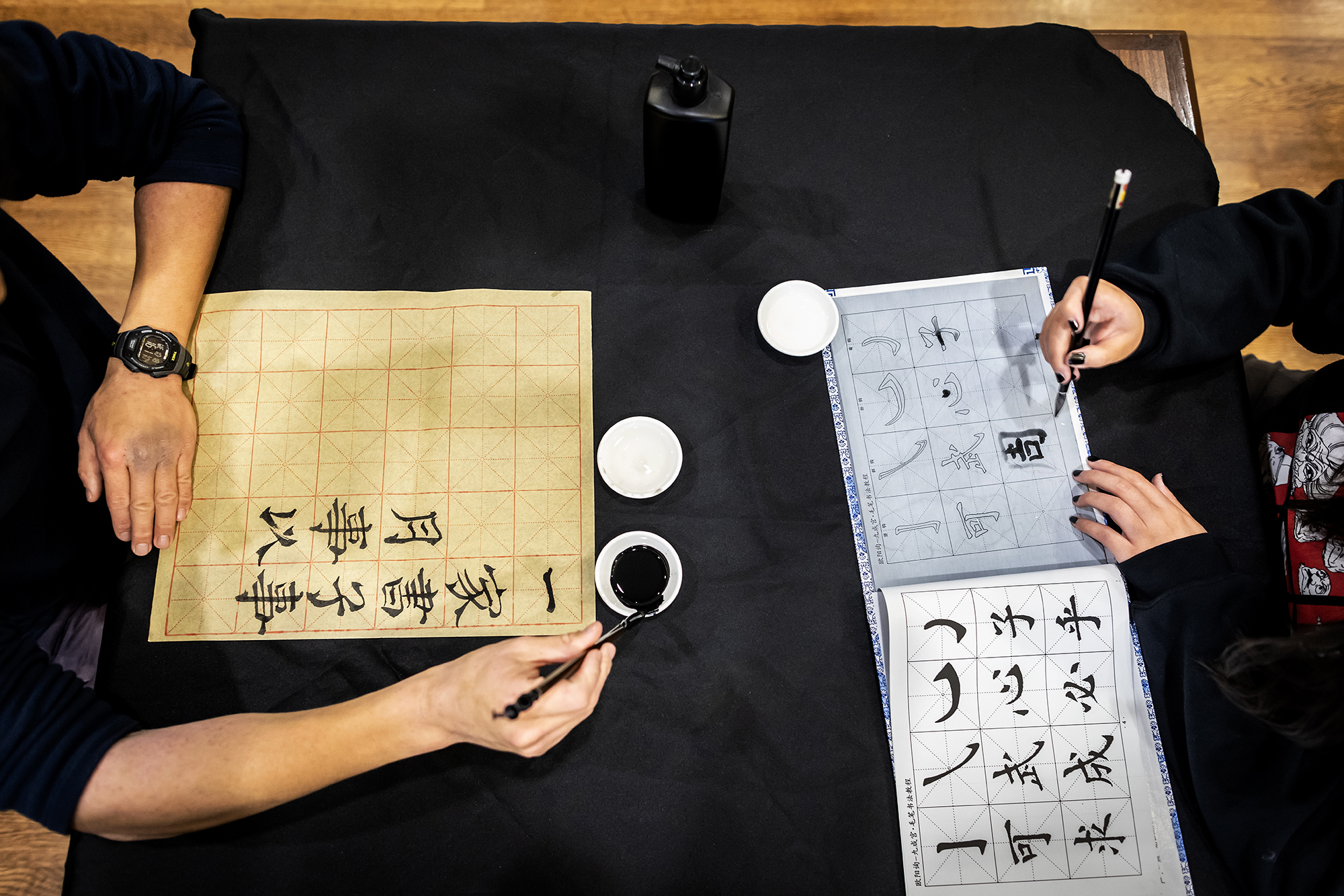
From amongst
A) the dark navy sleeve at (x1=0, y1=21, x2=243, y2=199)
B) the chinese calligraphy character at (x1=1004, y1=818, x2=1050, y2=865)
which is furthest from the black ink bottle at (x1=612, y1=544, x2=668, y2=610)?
the dark navy sleeve at (x1=0, y1=21, x2=243, y2=199)

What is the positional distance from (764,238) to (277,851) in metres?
0.93

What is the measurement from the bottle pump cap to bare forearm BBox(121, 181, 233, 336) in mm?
616

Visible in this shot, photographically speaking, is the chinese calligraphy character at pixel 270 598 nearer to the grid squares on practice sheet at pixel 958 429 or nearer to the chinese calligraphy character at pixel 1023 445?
the grid squares on practice sheet at pixel 958 429

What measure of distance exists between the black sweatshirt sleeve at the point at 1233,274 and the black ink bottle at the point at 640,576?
66 cm

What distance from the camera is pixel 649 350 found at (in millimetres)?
920

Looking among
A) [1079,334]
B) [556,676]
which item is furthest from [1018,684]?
[556,676]

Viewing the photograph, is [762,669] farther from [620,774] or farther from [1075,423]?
[1075,423]

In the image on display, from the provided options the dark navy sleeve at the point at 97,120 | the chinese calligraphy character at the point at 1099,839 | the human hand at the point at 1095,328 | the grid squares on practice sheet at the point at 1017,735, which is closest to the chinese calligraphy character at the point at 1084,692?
the grid squares on practice sheet at the point at 1017,735

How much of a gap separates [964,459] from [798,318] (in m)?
0.27

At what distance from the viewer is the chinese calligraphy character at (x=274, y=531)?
849 millimetres

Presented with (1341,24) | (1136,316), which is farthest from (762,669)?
(1341,24)

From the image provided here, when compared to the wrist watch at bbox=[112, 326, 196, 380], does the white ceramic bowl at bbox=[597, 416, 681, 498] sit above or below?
below

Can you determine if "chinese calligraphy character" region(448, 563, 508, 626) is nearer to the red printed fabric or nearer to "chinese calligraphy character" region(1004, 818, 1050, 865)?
"chinese calligraphy character" region(1004, 818, 1050, 865)

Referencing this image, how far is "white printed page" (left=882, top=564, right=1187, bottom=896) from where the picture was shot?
0.79 meters
